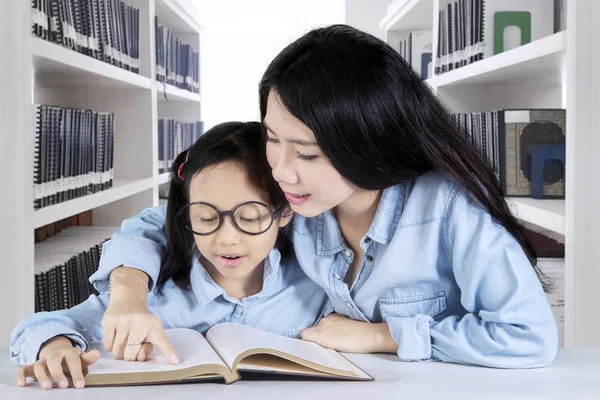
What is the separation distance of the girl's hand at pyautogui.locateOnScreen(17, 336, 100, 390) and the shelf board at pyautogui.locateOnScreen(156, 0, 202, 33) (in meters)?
2.69

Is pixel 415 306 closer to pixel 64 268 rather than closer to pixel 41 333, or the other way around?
pixel 41 333

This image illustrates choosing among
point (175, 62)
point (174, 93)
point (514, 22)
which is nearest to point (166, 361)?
point (514, 22)

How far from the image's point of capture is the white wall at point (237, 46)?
218 inches

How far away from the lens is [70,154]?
199 cm

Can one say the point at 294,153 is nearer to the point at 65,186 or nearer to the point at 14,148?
the point at 14,148

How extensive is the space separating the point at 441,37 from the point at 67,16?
1.43 meters

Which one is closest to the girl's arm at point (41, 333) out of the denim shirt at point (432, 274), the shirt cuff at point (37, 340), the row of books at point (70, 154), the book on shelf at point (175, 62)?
the shirt cuff at point (37, 340)

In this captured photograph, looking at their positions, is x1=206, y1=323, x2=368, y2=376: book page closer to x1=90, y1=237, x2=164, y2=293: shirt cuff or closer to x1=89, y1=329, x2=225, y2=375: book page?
x1=89, y1=329, x2=225, y2=375: book page

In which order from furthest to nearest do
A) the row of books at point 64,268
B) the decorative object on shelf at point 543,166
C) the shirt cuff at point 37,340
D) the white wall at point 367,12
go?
1. the white wall at point 367,12
2. the decorative object on shelf at point 543,166
3. the row of books at point 64,268
4. the shirt cuff at point 37,340

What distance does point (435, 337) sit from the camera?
93cm

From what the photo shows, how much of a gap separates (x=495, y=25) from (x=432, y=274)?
1.47m

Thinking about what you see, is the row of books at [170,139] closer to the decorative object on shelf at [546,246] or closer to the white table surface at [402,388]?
the decorative object on shelf at [546,246]

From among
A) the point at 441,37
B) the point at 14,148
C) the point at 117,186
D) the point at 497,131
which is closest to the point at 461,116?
the point at 497,131

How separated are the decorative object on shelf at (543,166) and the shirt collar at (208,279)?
116 cm
